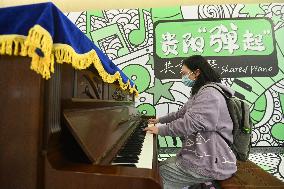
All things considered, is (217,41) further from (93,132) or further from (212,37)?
(93,132)

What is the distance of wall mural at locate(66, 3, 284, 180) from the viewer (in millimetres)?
4457

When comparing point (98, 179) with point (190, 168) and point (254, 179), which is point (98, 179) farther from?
point (254, 179)

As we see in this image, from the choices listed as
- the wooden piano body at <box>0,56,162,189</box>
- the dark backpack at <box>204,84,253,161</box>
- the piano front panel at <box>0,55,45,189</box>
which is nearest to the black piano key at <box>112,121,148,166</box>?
the wooden piano body at <box>0,56,162,189</box>

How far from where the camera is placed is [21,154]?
3.09 ft

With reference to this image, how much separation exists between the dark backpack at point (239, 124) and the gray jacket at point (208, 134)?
5 centimetres

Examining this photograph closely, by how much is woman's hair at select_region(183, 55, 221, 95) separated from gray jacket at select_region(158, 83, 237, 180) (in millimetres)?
183

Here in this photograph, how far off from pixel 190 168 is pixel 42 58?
53.1 inches

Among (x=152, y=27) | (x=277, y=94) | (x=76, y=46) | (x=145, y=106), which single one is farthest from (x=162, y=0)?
(x=76, y=46)

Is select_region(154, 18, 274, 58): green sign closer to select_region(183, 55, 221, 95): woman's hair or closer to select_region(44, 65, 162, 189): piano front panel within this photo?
select_region(183, 55, 221, 95): woman's hair

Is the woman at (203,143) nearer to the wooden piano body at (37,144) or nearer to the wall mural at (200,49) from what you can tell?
the wooden piano body at (37,144)

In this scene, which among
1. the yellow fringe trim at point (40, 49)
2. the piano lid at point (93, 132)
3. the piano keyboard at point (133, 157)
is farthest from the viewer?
the piano keyboard at point (133, 157)

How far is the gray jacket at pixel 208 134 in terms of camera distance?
5.83 ft

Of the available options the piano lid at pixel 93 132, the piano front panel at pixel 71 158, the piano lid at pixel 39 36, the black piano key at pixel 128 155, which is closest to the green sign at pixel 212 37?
the black piano key at pixel 128 155

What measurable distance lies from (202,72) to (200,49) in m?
2.67
